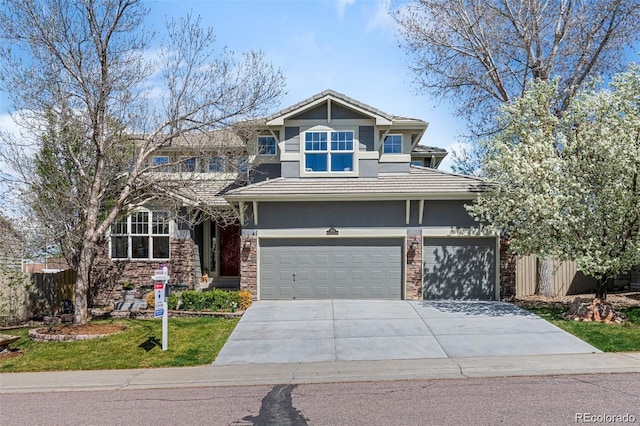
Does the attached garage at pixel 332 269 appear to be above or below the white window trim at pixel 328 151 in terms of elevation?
below

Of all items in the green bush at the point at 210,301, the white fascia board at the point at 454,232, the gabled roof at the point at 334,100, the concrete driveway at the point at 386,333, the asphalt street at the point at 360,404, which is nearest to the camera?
the asphalt street at the point at 360,404

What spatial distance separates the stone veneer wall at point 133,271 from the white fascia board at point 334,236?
12.0 feet

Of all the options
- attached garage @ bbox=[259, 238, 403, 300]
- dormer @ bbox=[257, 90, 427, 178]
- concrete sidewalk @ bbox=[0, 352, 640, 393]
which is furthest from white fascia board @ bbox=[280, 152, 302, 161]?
concrete sidewalk @ bbox=[0, 352, 640, 393]

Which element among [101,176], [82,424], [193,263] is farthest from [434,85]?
[82,424]

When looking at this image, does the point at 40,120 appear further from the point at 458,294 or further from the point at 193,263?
the point at 458,294

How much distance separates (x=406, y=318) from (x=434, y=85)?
36.2ft

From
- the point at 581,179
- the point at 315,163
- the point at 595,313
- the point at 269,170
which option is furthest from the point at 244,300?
the point at 581,179

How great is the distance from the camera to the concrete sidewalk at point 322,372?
8047mm

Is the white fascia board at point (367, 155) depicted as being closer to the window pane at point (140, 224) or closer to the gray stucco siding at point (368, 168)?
the gray stucco siding at point (368, 168)

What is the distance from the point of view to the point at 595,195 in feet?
38.2

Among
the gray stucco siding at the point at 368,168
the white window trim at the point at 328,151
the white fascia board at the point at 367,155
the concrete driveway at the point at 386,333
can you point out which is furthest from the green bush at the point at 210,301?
the white fascia board at the point at 367,155

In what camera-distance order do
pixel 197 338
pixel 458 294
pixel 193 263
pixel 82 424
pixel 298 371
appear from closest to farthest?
pixel 82 424
pixel 298 371
pixel 197 338
pixel 458 294
pixel 193 263

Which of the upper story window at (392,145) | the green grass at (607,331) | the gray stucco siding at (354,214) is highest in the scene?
the upper story window at (392,145)

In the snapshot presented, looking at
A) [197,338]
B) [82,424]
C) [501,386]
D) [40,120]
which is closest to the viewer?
[82,424]
